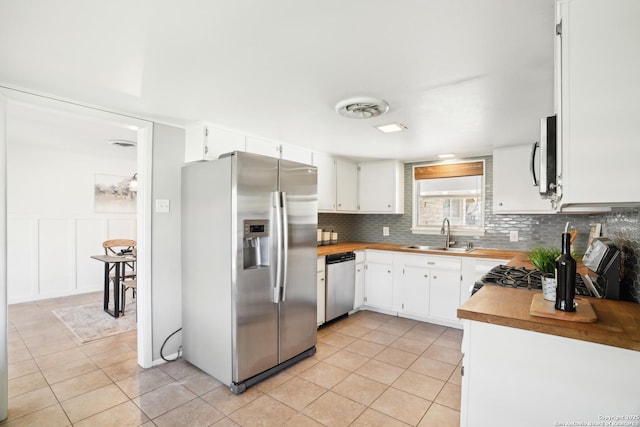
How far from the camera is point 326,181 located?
418cm

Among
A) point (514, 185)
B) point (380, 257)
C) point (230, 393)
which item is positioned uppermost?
A: point (514, 185)

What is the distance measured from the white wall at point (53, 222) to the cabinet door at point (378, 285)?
12.8ft

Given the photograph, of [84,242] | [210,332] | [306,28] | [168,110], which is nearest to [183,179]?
[168,110]

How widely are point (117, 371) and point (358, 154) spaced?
3.41 meters

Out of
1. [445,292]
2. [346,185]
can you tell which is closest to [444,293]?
[445,292]

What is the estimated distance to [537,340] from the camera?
1251mm

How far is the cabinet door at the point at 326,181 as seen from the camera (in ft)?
13.3

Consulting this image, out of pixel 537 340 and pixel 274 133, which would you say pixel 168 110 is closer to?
pixel 274 133

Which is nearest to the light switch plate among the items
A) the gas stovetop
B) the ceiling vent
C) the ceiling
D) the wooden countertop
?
the ceiling

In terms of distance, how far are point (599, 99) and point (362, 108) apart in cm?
148

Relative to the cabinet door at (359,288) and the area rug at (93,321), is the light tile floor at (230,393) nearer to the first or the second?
the area rug at (93,321)

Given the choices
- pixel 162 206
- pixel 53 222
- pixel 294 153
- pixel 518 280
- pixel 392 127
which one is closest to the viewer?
pixel 518 280

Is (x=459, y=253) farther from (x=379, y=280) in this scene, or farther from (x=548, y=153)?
(x=548, y=153)

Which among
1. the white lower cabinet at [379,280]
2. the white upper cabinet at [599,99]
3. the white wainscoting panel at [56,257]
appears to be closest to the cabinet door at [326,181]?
the white lower cabinet at [379,280]
